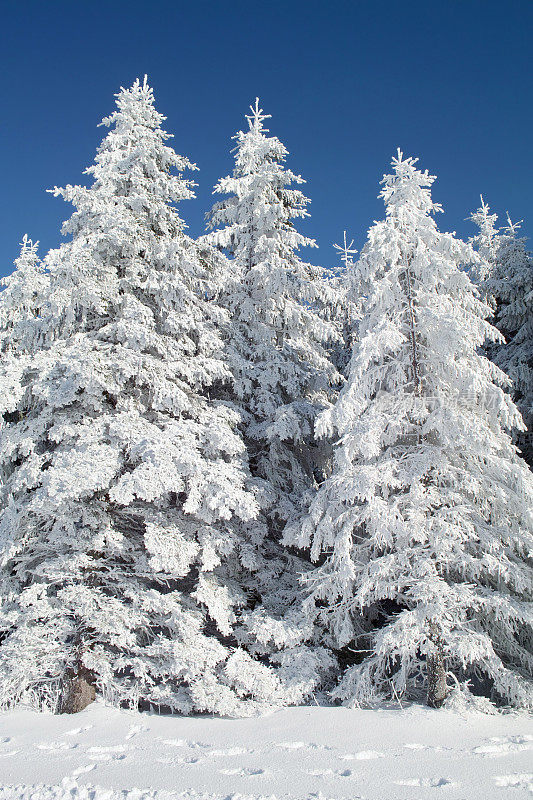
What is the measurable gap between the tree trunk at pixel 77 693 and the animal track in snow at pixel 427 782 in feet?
17.5

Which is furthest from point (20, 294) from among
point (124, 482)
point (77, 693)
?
point (77, 693)

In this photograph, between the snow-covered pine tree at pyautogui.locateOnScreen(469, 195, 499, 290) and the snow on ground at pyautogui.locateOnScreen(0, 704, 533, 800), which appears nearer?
the snow on ground at pyautogui.locateOnScreen(0, 704, 533, 800)

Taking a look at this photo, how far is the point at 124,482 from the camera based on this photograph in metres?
7.58

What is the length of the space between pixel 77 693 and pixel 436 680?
550 centimetres

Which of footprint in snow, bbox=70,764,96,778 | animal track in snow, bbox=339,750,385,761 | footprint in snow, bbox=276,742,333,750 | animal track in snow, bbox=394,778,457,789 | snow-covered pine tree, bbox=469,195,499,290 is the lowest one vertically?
footprint in snow, bbox=276,742,333,750

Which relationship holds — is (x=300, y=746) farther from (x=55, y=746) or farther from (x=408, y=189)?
(x=408, y=189)

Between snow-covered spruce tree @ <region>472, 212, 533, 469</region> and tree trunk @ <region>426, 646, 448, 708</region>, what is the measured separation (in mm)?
7867

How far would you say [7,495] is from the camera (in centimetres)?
904

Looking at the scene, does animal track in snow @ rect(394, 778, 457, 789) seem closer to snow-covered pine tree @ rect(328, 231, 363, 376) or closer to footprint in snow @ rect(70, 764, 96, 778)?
footprint in snow @ rect(70, 764, 96, 778)

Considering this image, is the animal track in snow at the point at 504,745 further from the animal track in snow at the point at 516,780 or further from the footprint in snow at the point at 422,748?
the animal track in snow at the point at 516,780

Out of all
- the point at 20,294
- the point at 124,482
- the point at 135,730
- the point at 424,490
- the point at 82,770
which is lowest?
the point at 135,730

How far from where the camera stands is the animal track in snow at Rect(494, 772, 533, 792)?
4305 millimetres

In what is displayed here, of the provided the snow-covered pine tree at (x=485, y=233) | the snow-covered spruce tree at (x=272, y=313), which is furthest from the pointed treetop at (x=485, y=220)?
the snow-covered spruce tree at (x=272, y=313)

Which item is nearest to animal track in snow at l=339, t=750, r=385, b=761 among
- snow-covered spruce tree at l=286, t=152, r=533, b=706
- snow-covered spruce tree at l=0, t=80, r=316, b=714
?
snow-covered spruce tree at l=286, t=152, r=533, b=706
